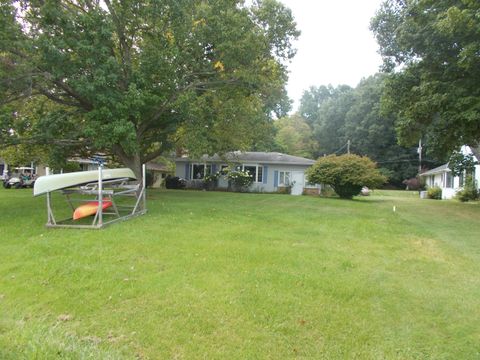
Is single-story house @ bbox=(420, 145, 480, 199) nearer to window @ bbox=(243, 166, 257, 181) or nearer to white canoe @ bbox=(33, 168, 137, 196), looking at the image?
window @ bbox=(243, 166, 257, 181)

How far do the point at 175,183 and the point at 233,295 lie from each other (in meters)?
25.7

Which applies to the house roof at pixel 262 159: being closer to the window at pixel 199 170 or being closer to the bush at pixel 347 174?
the window at pixel 199 170

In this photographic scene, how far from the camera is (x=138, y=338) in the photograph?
3.91 m

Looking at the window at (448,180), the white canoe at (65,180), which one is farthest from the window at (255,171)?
the white canoe at (65,180)

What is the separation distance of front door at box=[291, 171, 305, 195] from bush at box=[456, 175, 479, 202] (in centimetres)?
1040

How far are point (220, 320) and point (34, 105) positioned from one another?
703 inches

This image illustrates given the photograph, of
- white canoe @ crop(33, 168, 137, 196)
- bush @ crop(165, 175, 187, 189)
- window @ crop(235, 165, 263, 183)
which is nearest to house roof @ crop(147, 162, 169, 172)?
bush @ crop(165, 175, 187, 189)

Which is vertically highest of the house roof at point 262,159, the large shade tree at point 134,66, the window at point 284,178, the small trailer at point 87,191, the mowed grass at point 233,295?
the large shade tree at point 134,66

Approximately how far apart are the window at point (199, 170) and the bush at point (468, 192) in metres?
17.7

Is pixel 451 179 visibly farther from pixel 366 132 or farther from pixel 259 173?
pixel 366 132

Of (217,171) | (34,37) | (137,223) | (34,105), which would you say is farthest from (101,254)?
(217,171)

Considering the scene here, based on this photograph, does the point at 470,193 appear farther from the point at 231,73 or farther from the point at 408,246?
the point at 408,246

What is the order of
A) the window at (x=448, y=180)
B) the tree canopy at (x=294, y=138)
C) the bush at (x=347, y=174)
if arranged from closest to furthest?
the bush at (x=347, y=174) → the window at (x=448, y=180) → the tree canopy at (x=294, y=138)

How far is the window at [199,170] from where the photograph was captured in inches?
1212
